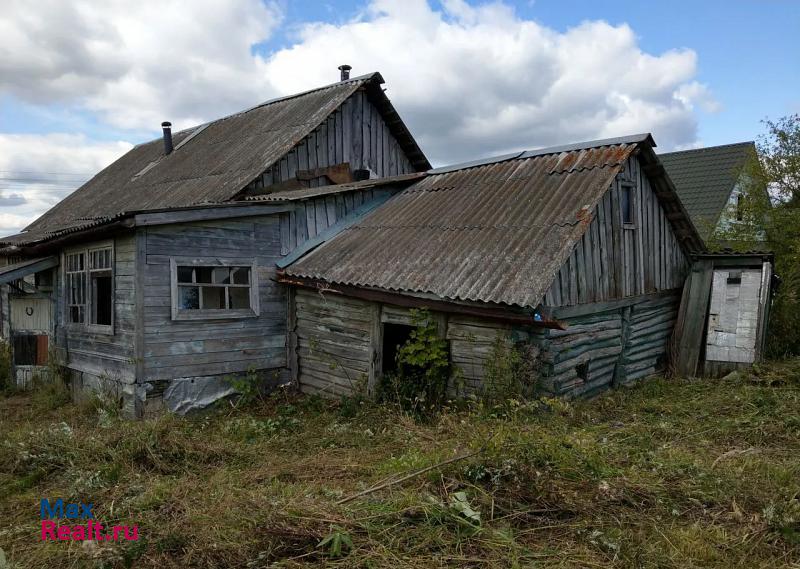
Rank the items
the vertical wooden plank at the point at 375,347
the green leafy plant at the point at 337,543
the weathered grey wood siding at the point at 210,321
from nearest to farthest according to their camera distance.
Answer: the green leafy plant at the point at 337,543
the weathered grey wood siding at the point at 210,321
the vertical wooden plank at the point at 375,347

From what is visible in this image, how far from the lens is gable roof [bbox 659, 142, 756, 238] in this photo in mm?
19406

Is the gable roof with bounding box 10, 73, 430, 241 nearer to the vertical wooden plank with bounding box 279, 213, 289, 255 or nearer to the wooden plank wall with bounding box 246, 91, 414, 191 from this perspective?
the wooden plank wall with bounding box 246, 91, 414, 191

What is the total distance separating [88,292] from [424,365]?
621 centimetres

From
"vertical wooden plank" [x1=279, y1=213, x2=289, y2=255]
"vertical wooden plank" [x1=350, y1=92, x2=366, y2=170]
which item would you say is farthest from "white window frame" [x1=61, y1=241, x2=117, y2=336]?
"vertical wooden plank" [x1=350, y1=92, x2=366, y2=170]

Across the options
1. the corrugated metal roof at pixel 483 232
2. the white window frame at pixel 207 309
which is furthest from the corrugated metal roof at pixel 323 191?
the white window frame at pixel 207 309

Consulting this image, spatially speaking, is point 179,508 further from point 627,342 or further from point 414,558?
point 627,342

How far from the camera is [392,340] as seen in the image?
34.4 feet

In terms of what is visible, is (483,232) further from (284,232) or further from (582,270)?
(284,232)

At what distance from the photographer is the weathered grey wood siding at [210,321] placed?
884cm

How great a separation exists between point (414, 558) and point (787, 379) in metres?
7.89

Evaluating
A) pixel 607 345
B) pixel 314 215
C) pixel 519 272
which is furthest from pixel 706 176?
pixel 519 272

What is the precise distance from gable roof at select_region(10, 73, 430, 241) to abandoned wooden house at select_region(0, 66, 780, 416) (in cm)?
22

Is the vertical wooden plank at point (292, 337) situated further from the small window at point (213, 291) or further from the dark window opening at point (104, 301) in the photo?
the dark window opening at point (104, 301)

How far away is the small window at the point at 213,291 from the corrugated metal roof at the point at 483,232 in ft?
2.91
